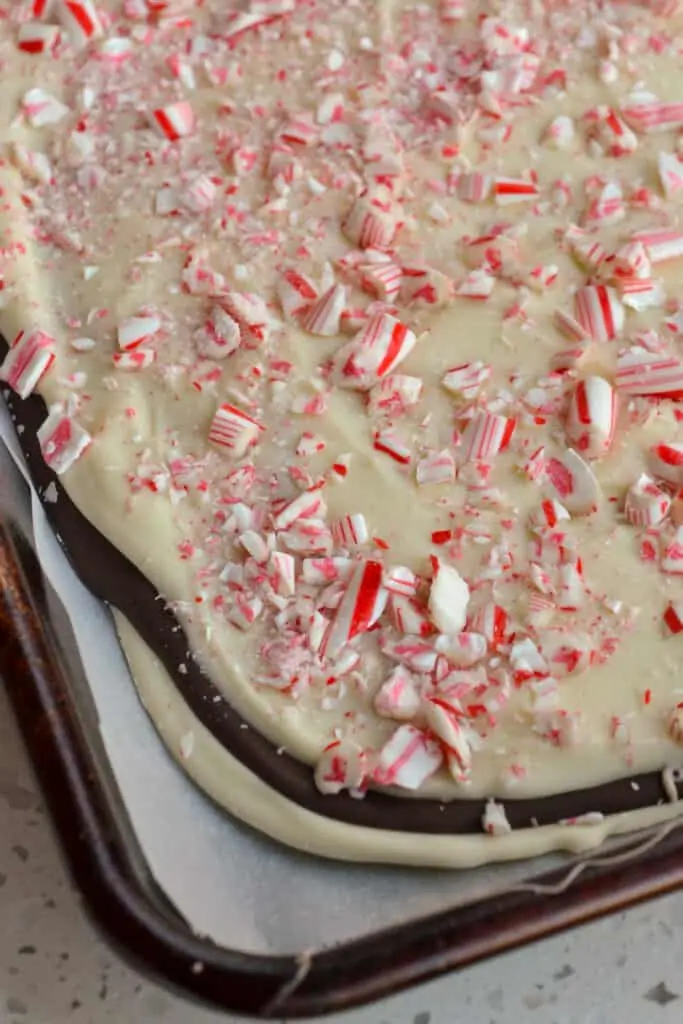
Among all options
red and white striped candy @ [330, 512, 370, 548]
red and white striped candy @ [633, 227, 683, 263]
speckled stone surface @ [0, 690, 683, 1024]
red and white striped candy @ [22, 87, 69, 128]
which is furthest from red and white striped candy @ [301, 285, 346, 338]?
speckled stone surface @ [0, 690, 683, 1024]

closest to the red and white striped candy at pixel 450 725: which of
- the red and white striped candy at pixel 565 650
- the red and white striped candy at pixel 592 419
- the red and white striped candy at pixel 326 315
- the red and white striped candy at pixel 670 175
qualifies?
the red and white striped candy at pixel 565 650

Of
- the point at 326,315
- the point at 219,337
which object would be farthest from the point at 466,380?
the point at 219,337

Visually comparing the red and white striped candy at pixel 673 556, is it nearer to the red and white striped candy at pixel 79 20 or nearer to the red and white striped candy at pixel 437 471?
the red and white striped candy at pixel 437 471

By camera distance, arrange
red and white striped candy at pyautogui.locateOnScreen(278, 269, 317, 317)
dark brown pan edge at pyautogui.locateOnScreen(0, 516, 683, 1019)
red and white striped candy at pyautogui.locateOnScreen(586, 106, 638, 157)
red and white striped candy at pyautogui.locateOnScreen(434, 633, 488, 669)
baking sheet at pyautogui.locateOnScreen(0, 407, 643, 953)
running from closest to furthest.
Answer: dark brown pan edge at pyautogui.locateOnScreen(0, 516, 683, 1019)
baking sheet at pyautogui.locateOnScreen(0, 407, 643, 953)
red and white striped candy at pyautogui.locateOnScreen(434, 633, 488, 669)
red and white striped candy at pyautogui.locateOnScreen(278, 269, 317, 317)
red and white striped candy at pyautogui.locateOnScreen(586, 106, 638, 157)

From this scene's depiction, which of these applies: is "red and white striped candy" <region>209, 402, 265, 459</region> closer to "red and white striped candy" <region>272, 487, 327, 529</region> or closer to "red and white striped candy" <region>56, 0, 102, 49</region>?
"red and white striped candy" <region>272, 487, 327, 529</region>

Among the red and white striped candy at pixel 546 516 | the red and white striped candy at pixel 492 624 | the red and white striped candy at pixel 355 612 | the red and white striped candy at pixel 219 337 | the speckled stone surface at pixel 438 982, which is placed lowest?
the speckled stone surface at pixel 438 982
